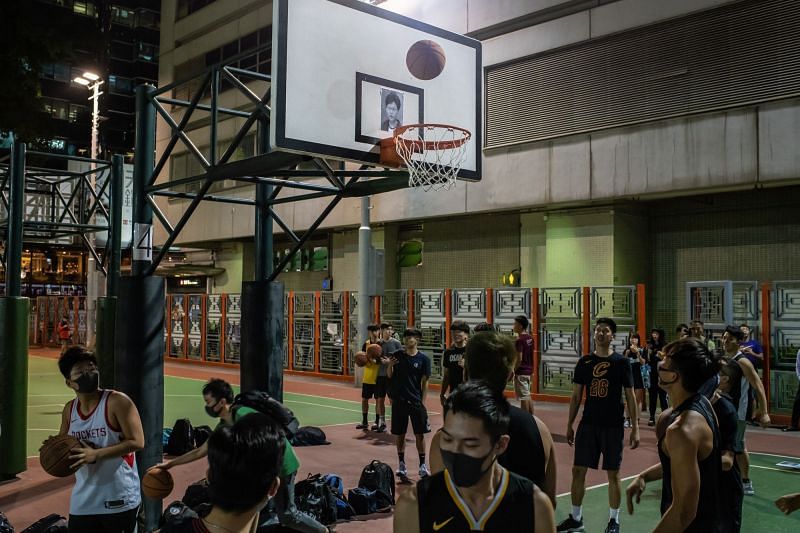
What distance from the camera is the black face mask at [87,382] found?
4809mm

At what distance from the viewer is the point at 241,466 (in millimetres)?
2465

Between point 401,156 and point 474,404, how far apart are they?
5.44 metres

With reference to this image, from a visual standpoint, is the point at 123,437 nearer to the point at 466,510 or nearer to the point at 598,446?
the point at 466,510

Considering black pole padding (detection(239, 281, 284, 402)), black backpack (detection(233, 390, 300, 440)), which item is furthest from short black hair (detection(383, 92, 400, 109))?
black backpack (detection(233, 390, 300, 440))

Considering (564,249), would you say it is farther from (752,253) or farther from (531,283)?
(752,253)

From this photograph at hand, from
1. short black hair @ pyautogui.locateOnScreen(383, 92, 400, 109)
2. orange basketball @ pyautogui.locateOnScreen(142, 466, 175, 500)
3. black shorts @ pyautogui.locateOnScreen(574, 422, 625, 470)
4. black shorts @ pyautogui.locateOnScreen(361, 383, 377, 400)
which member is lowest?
black shorts @ pyautogui.locateOnScreen(361, 383, 377, 400)

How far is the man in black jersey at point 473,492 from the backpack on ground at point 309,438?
956 centimetres

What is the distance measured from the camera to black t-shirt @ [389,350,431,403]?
33.0 feet

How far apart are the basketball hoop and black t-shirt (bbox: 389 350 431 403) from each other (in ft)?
9.38

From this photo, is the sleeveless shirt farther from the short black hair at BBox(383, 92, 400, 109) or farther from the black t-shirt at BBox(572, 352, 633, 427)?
the short black hair at BBox(383, 92, 400, 109)

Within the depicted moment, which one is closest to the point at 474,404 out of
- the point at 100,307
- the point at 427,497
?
the point at 427,497

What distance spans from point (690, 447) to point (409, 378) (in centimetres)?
656

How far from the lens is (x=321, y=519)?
24.4ft

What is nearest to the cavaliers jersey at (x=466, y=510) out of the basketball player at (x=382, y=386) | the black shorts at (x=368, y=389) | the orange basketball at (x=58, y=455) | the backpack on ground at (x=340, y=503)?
the orange basketball at (x=58, y=455)
